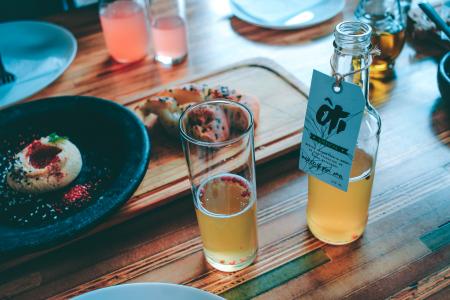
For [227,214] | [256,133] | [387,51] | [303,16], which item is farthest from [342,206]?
[303,16]

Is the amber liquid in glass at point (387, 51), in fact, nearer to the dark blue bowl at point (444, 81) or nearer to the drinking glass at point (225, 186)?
the dark blue bowl at point (444, 81)

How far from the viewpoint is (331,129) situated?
2.12ft

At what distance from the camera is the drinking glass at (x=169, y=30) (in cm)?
123

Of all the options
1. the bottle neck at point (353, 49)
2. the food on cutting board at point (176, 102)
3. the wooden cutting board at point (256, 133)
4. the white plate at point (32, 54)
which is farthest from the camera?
the white plate at point (32, 54)

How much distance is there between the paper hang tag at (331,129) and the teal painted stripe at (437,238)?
21cm

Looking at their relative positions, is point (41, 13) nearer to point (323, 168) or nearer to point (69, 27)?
point (69, 27)

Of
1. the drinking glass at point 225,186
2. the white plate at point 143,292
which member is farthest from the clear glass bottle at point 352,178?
the white plate at point 143,292

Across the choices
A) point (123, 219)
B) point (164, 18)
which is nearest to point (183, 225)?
point (123, 219)

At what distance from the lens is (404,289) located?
0.72m

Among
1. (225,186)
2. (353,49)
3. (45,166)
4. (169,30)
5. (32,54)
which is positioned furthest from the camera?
(32,54)

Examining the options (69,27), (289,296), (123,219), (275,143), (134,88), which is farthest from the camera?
(69,27)

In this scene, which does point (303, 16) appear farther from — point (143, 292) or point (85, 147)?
point (143, 292)

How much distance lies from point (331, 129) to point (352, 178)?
101 millimetres

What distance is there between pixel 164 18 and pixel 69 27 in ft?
1.19
